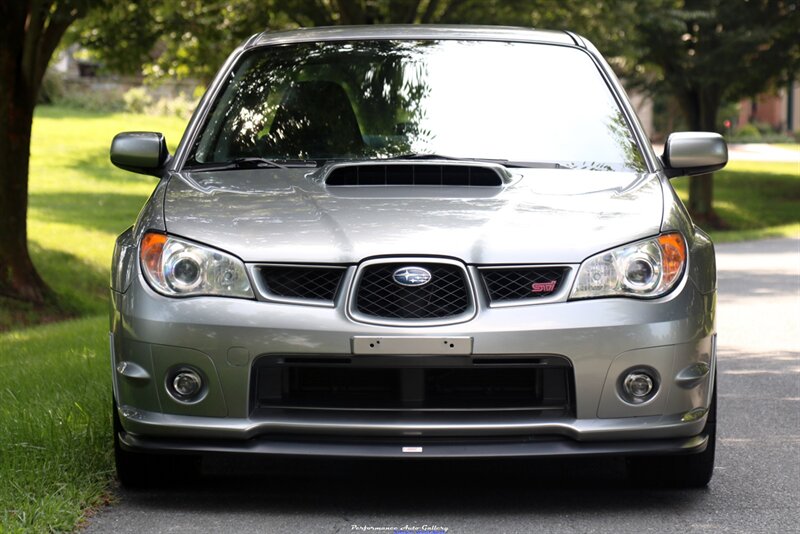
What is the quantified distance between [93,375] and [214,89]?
2189 millimetres

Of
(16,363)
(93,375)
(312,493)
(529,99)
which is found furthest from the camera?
(16,363)

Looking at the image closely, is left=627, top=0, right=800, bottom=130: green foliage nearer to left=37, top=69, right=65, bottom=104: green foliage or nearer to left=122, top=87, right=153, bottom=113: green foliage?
left=122, top=87, right=153, bottom=113: green foliage

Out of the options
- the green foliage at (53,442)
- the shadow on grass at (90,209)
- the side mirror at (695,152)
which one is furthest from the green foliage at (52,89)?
the side mirror at (695,152)

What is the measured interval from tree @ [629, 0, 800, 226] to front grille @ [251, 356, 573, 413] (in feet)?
83.1

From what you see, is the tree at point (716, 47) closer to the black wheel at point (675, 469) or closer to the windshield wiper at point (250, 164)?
the windshield wiper at point (250, 164)

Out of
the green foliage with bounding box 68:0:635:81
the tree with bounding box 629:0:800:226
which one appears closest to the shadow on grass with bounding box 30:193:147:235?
the green foliage with bounding box 68:0:635:81

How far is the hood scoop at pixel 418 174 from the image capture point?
5.46 m

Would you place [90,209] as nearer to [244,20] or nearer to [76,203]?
[76,203]

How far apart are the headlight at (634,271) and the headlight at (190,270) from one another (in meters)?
1.14

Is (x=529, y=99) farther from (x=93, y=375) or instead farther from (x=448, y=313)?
(x=93, y=375)

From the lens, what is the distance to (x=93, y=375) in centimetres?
774

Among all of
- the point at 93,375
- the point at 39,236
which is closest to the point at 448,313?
the point at 93,375

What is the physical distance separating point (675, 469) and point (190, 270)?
1.93 meters

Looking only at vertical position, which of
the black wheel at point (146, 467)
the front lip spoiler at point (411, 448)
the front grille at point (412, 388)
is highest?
the front grille at point (412, 388)
